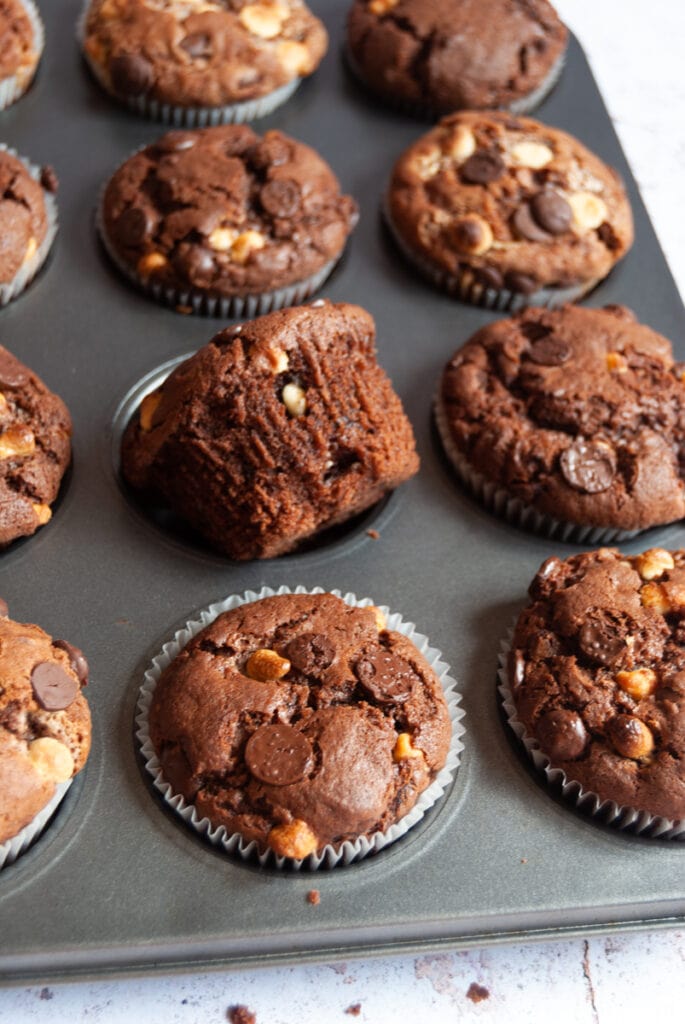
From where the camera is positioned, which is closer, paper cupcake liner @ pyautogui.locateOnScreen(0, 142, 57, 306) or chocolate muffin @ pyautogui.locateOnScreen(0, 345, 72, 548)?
chocolate muffin @ pyautogui.locateOnScreen(0, 345, 72, 548)

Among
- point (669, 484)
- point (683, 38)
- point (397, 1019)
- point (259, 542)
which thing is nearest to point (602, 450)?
point (669, 484)

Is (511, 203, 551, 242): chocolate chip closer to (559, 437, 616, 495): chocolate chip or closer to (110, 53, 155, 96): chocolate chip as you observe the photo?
(559, 437, 616, 495): chocolate chip

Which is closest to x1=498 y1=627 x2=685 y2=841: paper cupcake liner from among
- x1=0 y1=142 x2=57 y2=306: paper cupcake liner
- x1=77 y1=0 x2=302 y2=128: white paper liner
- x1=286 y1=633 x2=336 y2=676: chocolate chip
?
x1=286 y1=633 x2=336 y2=676: chocolate chip

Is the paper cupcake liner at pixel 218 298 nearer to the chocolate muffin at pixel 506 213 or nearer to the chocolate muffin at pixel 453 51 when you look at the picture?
the chocolate muffin at pixel 506 213

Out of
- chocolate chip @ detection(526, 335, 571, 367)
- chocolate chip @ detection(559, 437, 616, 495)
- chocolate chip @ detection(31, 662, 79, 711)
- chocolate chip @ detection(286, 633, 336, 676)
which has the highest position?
chocolate chip @ detection(526, 335, 571, 367)

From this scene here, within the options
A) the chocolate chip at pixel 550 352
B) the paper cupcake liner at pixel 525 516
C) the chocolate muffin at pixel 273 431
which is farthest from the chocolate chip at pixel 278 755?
the chocolate chip at pixel 550 352

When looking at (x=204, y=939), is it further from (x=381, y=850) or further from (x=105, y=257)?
(x=105, y=257)
